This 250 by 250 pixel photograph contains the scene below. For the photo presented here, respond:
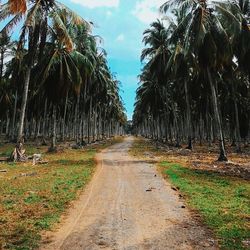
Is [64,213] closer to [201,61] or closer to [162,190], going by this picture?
[162,190]

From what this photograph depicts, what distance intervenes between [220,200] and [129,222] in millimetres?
4311

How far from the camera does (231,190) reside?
52.3 feet

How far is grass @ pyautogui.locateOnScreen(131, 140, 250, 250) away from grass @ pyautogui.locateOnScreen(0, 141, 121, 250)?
3863 millimetres

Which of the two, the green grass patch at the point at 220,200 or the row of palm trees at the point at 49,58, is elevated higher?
the row of palm trees at the point at 49,58

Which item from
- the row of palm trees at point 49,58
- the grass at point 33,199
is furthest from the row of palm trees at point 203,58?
the grass at point 33,199

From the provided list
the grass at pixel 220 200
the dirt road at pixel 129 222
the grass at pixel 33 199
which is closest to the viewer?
the dirt road at pixel 129 222

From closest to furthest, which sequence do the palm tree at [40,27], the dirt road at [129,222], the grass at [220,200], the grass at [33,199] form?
the dirt road at [129,222] → the grass at [33,199] → the grass at [220,200] → the palm tree at [40,27]

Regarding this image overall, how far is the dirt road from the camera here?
8.80 meters

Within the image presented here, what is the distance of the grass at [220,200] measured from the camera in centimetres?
966

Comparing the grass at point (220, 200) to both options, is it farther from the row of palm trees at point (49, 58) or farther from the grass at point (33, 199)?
the row of palm trees at point (49, 58)

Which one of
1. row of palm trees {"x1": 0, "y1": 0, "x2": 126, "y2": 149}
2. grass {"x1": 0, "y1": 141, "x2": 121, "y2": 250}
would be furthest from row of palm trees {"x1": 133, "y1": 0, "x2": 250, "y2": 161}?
grass {"x1": 0, "y1": 141, "x2": 121, "y2": 250}

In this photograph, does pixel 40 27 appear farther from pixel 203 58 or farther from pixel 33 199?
pixel 33 199

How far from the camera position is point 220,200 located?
13703 millimetres

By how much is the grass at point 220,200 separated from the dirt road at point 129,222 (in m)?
0.41
